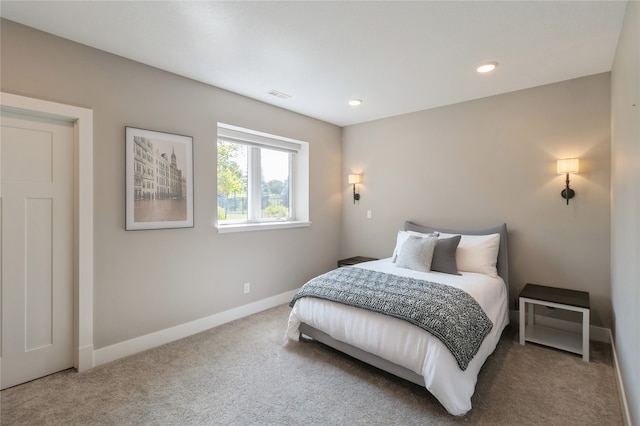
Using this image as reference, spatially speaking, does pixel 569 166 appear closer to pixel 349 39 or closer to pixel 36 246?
pixel 349 39

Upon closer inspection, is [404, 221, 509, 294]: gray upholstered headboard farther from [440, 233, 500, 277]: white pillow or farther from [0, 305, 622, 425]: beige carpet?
[0, 305, 622, 425]: beige carpet

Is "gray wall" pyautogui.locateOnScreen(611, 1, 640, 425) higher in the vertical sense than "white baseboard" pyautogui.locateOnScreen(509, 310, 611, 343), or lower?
higher

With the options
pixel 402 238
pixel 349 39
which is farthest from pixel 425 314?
pixel 349 39

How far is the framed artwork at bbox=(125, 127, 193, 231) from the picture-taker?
8.57 ft

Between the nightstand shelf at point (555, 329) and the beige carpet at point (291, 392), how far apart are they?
0.37ft

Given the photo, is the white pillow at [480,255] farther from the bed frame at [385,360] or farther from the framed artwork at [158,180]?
the framed artwork at [158,180]

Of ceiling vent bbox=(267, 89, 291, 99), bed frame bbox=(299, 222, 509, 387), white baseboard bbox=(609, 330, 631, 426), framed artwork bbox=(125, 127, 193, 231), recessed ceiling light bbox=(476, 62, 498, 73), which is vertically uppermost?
ceiling vent bbox=(267, 89, 291, 99)

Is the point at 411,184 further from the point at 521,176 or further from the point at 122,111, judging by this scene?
the point at 122,111

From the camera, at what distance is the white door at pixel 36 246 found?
2135 mm

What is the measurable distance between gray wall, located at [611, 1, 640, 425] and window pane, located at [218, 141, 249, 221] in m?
3.31

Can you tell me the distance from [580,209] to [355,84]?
2.50 m

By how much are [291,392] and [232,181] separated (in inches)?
91.0

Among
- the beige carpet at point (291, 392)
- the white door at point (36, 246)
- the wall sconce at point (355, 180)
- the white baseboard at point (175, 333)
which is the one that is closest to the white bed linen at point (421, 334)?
the beige carpet at point (291, 392)

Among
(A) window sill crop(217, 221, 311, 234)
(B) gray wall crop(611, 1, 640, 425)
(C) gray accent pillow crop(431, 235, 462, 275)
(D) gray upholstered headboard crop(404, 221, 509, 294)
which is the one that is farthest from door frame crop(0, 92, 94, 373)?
(D) gray upholstered headboard crop(404, 221, 509, 294)
